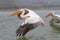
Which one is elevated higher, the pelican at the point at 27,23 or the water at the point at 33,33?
the pelican at the point at 27,23

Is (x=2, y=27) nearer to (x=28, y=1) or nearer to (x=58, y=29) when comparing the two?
(x=58, y=29)

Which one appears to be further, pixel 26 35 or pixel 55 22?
pixel 55 22

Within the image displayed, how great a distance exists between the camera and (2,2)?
36.8ft

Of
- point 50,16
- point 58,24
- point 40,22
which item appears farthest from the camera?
point 50,16

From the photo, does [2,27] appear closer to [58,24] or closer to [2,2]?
[58,24]

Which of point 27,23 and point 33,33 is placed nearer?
point 27,23

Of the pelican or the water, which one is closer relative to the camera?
the water

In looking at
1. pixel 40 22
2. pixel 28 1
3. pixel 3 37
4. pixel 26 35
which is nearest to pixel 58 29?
pixel 40 22

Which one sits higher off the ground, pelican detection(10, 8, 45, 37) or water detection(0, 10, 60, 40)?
pelican detection(10, 8, 45, 37)

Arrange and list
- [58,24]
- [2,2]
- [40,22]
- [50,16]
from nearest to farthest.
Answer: [40,22], [58,24], [50,16], [2,2]

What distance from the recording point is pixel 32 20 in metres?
5.44

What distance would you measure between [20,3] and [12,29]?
19.2ft

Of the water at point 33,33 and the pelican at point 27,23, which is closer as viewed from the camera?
the water at point 33,33

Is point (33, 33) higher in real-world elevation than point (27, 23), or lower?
lower
